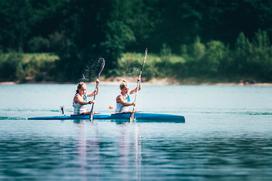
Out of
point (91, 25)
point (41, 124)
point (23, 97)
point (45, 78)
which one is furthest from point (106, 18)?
point (41, 124)

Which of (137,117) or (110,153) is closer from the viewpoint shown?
(110,153)

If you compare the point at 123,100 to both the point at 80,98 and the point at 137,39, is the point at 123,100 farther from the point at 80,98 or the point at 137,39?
the point at 137,39

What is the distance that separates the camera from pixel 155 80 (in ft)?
363

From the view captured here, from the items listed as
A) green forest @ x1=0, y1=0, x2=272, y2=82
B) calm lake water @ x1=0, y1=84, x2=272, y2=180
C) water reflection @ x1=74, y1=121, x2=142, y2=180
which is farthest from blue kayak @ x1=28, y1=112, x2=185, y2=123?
green forest @ x1=0, y1=0, x2=272, y2=82

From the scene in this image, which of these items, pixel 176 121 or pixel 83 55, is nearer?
pixel 176 121

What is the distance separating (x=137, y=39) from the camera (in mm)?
129375

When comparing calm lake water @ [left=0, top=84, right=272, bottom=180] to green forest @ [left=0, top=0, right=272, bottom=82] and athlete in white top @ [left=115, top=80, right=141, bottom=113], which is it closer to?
athlete in white top @ [left=115, top=80, right=141, bottom=113]

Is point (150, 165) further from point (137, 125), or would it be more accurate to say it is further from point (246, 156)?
point (137, 125)

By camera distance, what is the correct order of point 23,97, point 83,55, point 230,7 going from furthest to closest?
point 230,7 → point 83,55 → point 23,97

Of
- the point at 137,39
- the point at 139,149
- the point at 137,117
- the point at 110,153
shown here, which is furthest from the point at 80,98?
the point at 137,39

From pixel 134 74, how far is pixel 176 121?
63551 mm

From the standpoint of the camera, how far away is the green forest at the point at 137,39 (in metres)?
110

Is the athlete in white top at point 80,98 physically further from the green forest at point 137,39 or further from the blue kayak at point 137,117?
the green forest at point 137,39

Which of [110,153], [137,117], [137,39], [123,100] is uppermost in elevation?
[137,39]
